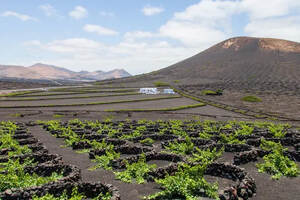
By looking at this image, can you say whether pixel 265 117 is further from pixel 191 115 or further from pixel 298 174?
pixel 298 174

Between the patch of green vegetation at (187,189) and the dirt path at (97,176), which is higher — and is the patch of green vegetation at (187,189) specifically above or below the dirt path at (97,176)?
above

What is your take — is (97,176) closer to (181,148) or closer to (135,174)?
(135,174)

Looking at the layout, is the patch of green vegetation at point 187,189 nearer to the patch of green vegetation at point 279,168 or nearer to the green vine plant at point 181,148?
the patch of green vegetation at point 279,168

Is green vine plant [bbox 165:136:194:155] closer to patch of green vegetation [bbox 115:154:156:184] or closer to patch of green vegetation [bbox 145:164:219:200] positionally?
patch of green vegetation [bbox 115:154:156:184]

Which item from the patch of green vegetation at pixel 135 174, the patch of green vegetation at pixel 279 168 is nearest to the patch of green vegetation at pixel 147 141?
the patch of green vegetation at pixel 135 174

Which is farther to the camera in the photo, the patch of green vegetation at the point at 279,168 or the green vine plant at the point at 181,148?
the green vine plant at the point at 181,148

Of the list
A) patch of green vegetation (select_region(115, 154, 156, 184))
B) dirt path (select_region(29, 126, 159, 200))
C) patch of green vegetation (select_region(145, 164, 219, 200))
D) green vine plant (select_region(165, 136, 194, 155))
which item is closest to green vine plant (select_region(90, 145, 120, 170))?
dirt path (select_region(29, 126, 159, 200))

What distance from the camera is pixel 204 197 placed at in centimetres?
1573

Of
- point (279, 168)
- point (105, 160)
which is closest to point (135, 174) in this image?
point (105, 160)

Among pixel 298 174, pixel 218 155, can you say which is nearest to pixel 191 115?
pixel 218 155

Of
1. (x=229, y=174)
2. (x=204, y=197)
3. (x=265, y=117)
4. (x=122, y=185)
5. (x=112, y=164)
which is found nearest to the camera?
(x=204, y=197)

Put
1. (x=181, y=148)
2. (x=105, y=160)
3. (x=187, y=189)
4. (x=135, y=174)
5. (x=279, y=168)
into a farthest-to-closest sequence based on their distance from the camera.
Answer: (x=181, y=148)
(x=105, y=160)
(x=279, y=168)
(x=135, y=174)
(x=187, y=189)

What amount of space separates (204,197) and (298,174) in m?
9.96

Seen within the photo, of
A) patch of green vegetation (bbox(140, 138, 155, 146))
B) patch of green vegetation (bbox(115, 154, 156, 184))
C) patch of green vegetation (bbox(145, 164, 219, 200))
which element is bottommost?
patch of green vegetation (bbox(140, 138, 155, 146))
